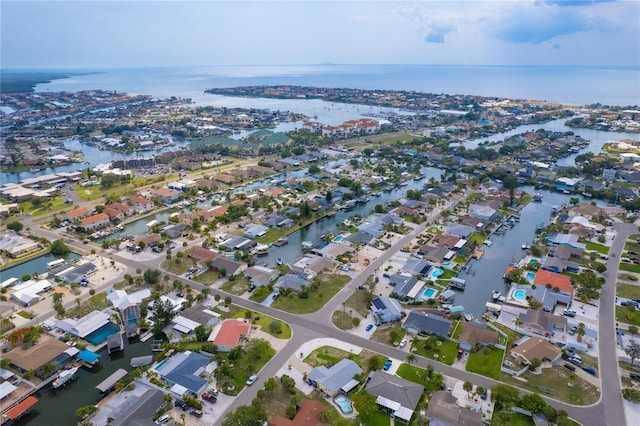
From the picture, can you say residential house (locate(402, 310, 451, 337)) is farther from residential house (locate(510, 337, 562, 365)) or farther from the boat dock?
the boat dock

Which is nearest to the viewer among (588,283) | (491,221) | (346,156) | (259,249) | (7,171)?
(588,283)

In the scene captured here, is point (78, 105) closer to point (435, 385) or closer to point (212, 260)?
point (212, 260)

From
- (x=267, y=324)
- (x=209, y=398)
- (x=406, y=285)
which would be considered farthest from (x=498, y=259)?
(x=209, y=398)

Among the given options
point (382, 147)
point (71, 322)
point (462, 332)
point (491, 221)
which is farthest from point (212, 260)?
point (382, 147)

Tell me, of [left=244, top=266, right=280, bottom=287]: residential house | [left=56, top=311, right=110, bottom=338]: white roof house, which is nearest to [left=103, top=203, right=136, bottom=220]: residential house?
[left=56, top=311, right=110, bottom=338]: white roof house

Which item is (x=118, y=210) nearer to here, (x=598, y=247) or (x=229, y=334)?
(x=229, y=334)

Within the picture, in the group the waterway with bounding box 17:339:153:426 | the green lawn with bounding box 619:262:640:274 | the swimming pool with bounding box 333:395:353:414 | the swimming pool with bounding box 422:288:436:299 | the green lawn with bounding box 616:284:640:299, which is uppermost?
the green lawn with bounding box 619:262:640:274
